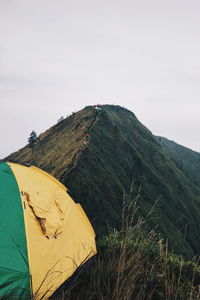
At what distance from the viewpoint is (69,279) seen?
460cm

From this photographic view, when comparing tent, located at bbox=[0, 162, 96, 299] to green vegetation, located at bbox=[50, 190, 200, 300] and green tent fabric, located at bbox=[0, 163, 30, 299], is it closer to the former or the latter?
green tent fabric, located at bbox=[0, 163, 30, 299]

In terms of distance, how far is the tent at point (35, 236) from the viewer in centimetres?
381

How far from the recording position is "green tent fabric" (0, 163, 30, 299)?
3.67 m

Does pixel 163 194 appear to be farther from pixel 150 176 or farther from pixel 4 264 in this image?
pixel 4 264

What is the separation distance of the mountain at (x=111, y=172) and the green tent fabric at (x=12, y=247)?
15762mm

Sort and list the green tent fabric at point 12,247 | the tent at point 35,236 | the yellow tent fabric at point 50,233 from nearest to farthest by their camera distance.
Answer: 1. the green tent fabric at point 12,247
2. the tent at point 35,236
3. the yellow tent fabric at point 50,233

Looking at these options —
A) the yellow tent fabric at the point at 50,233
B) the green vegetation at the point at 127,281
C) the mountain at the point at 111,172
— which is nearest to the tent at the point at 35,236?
the yellow tent fabric at the point at 50,233

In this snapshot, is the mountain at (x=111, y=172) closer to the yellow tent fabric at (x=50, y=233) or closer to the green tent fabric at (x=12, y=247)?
the yellow tent fabric at (x=50, y=233)

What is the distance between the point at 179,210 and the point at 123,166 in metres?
17.7

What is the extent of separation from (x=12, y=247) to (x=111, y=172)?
34.2m

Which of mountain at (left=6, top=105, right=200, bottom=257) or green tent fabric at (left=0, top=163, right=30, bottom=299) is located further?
mountain at (left=6, top=105, right=200, bottom=257)

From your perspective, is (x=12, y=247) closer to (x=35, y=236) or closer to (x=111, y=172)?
(x=35, y=236)

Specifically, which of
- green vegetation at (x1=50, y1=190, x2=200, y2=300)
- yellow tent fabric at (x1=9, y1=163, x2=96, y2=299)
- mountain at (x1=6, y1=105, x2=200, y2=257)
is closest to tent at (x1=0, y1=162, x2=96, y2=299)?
yellow tent fabric at (x1=9, y1=163, x2=96, y2=299)

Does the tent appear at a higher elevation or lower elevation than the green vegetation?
higher
